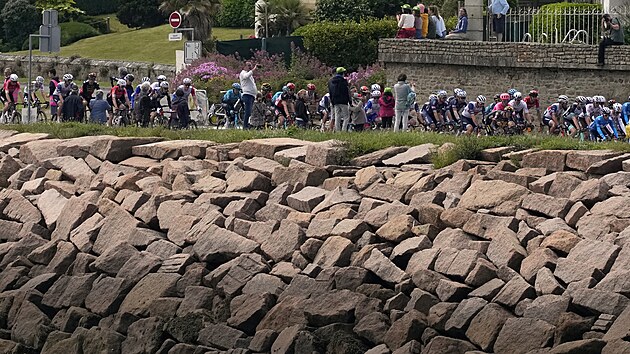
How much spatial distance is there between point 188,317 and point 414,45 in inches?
759

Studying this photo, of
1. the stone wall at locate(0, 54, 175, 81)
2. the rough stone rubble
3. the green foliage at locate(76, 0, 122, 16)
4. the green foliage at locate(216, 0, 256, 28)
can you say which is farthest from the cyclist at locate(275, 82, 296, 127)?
the green foliage at locate(76, 0, 122, 16)

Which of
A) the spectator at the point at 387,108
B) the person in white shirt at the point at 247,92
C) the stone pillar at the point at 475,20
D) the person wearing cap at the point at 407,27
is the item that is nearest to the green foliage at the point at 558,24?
the stone pillar at the point at 475,20

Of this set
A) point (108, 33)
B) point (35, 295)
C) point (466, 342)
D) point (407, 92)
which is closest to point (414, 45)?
point (407, 92)

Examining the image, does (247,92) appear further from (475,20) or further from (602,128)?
(475,20)

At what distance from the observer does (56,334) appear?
26094 mm

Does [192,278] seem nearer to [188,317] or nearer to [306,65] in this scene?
[188,317]

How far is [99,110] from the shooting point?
38.6 m

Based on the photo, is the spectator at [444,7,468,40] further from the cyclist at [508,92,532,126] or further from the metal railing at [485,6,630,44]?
the cyclist at [508,92,532,126]

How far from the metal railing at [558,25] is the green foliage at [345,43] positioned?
9436mm

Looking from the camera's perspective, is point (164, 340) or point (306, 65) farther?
point (306, 65)

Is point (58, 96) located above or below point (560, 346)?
above

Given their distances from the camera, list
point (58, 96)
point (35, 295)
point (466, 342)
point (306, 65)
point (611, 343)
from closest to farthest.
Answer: point (611, 343) < point (466, 342) < point (35, 295) < point (58, 96) < point (306, 65)

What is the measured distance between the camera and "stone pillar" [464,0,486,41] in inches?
1748

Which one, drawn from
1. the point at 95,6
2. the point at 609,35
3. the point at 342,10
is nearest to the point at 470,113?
the point at 609,35
